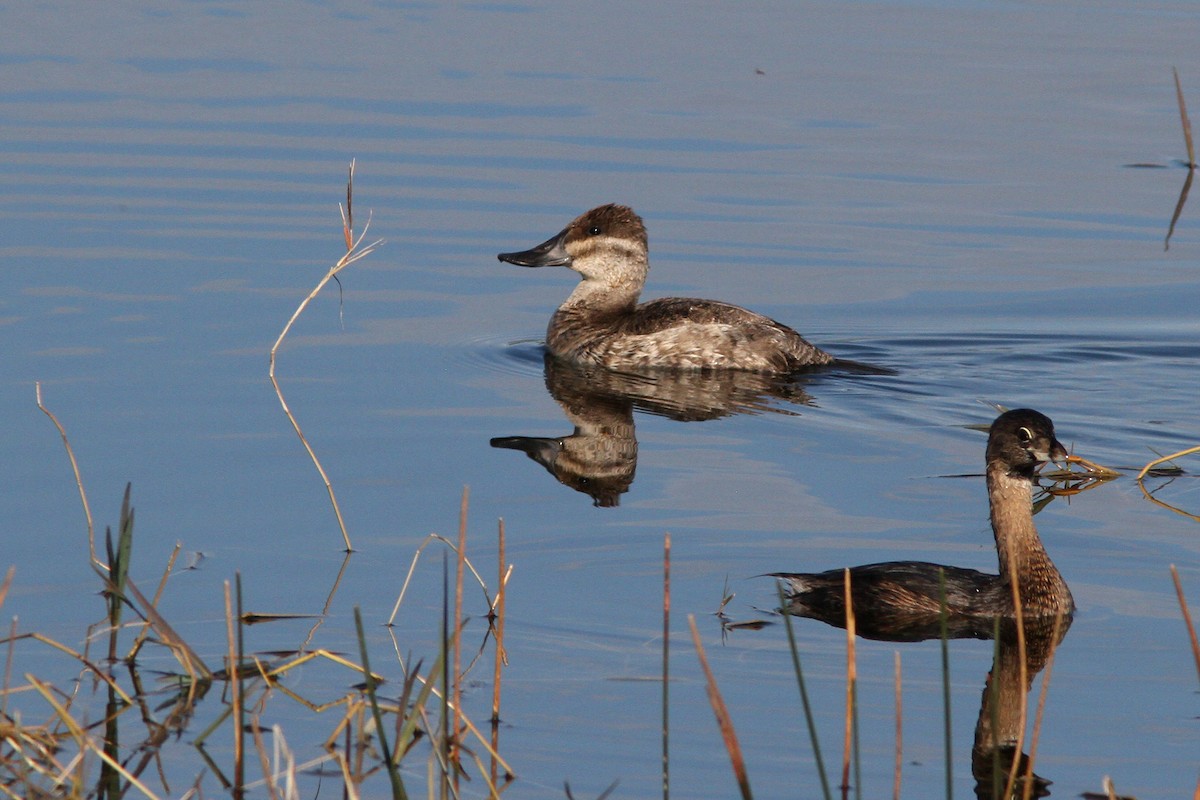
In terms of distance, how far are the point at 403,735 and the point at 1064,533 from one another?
13.6 ft

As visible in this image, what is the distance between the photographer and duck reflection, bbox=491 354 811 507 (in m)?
8.70

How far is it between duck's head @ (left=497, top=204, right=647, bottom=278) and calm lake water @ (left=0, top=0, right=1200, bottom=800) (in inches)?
19.5

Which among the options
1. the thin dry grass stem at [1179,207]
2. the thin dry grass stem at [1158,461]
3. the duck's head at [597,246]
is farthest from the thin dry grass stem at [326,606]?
the thin dry grass stem at [1179,207]

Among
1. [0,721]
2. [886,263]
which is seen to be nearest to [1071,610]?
[0,721]

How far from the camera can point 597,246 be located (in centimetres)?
1216

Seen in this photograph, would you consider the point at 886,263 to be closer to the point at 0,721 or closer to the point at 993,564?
the point at 993,564

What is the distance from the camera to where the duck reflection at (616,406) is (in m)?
8.70

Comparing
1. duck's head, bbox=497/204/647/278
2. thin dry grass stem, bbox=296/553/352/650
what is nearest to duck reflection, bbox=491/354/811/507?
duck's head, bbox=497/204/647/278

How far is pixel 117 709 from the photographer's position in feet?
18.0

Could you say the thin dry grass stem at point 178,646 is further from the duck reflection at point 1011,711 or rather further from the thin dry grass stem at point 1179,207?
the thin dry grass stem at point 1179,207

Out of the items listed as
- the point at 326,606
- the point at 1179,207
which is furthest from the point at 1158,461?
the point at 1179,207

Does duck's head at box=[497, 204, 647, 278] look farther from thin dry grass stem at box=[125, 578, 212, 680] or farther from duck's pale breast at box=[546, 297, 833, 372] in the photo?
thin dry grass stem at box=[125, 578, 212, 680]

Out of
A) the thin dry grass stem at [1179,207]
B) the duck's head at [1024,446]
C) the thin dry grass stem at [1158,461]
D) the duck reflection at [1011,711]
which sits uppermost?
the thin dry grass stem at [1179,207]

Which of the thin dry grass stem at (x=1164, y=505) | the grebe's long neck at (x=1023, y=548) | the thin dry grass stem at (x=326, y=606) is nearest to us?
the thin dry grass stem at (x=326, y=606)
